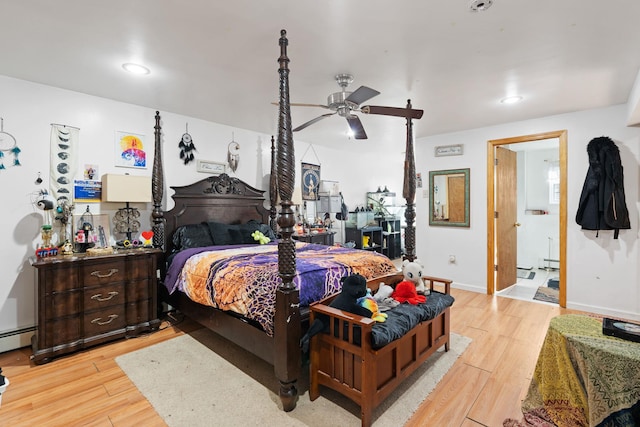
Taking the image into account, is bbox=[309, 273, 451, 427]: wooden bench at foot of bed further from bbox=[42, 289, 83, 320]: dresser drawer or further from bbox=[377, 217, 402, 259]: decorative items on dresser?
bbox=[377, 217, 402, 259]: decorative items on dresser

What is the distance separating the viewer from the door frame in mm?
3699

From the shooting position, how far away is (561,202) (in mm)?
3729

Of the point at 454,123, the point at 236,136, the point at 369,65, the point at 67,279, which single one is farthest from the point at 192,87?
the point at 454,123

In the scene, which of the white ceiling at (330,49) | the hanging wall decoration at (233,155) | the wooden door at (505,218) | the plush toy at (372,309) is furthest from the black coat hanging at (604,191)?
the hanging wall decoration at (233,155)

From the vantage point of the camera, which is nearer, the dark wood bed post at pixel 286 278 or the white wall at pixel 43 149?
the dark wood bed post at pixel 286 278

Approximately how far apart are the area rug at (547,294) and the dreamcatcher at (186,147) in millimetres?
5041

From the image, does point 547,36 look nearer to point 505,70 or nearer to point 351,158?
point 505,70

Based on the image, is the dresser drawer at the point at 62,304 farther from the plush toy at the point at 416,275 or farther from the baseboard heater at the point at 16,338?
the plush toy at the point at 416,275

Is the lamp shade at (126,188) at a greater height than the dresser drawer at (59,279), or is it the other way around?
the lamp shade at (126,188)

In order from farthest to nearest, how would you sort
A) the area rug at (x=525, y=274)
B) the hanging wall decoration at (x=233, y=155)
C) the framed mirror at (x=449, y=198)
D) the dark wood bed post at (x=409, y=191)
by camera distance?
the area rug at (x=525, y=274), the framed mirror at (x=449, y=198), the hanging wall decoration at (x=233, y=155), the dark wood bed post at (x=409, y=191)

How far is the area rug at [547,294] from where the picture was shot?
402 centimetres

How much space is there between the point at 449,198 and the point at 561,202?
1.38 m

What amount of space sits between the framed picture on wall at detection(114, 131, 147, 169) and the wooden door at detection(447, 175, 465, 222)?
169 inches

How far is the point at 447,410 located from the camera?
1.88m
